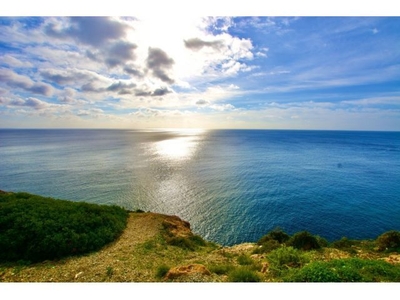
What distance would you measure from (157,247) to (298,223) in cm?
1992

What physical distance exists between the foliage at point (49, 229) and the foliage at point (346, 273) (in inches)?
430


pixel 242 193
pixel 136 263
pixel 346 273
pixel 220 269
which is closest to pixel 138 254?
pixel 136 263

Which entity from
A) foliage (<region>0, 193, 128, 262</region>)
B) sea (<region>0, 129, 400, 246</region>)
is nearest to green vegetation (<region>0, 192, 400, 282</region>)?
foliage (<region>0, 193, 128, 262</region>)

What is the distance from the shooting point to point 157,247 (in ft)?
42.9

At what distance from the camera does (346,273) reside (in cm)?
729

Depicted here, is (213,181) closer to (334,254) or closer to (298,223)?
(298,223)

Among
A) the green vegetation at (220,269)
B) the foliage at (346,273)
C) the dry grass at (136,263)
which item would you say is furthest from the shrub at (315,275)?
the green vegetation at (220,269)

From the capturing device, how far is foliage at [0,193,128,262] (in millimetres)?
10656

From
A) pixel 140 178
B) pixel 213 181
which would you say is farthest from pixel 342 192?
pixel 140 178

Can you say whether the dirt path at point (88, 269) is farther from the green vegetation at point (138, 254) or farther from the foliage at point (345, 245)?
the foliage at point (345, 245)

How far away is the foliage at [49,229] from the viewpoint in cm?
1066

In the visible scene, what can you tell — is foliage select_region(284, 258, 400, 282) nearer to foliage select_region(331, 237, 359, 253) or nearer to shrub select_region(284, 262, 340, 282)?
shrub select_region(284, 262, 340, 282)

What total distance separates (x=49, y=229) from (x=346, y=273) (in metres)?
14.4

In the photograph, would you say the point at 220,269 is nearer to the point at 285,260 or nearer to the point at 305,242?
the point at 285,260
